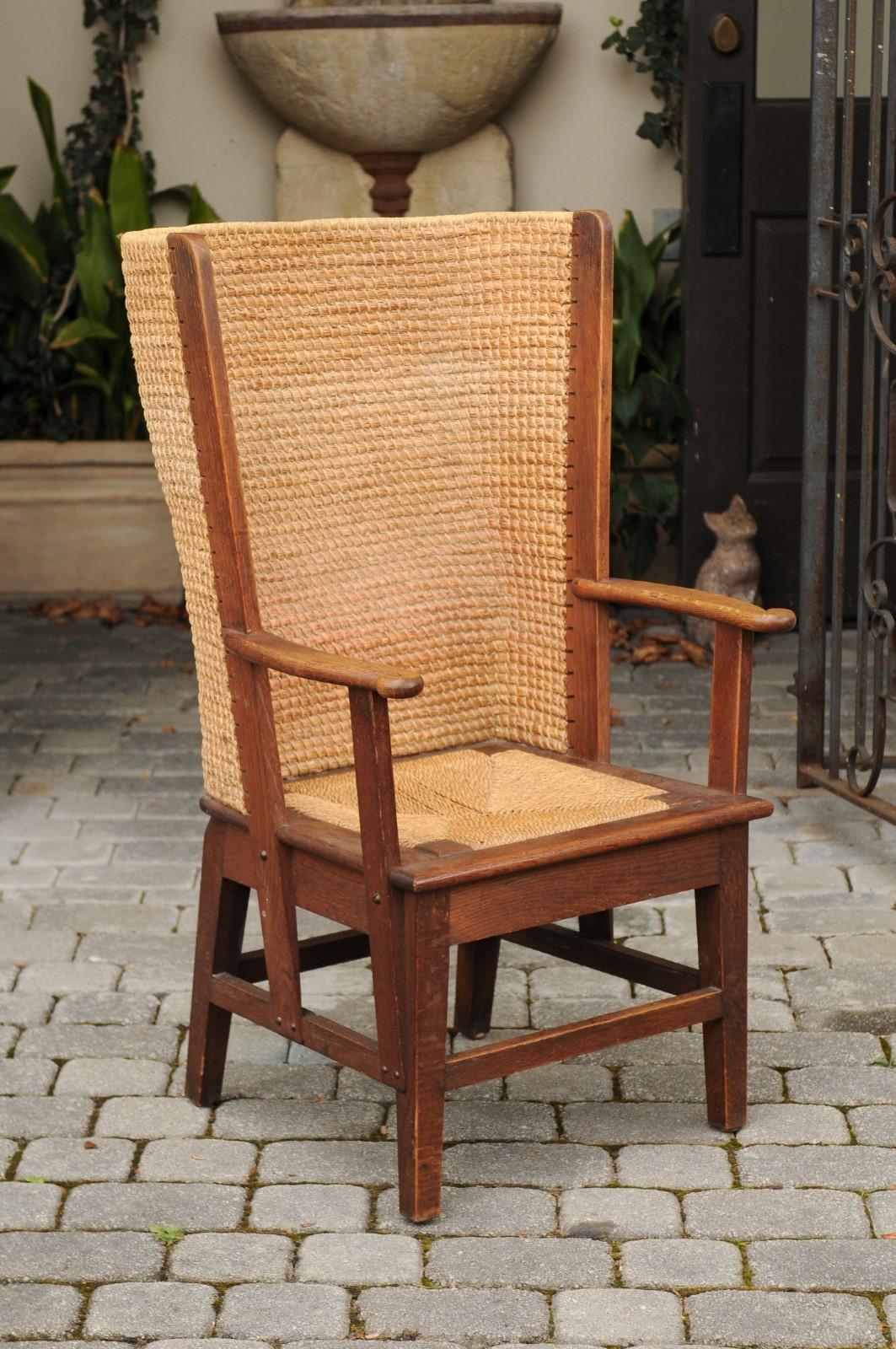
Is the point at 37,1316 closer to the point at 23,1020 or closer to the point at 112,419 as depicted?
the point at 23,1020

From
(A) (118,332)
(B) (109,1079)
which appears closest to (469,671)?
(B) (109,1079)

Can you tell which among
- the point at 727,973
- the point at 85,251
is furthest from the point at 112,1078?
the point at 85,251

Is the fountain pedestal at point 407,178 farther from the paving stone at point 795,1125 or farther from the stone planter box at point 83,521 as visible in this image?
the paving stone at point 795,1125

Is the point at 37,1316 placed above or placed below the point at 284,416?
below

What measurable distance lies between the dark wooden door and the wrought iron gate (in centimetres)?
131

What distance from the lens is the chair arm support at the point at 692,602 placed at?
2.62 m

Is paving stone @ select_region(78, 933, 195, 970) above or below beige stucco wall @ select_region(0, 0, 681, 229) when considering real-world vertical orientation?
below

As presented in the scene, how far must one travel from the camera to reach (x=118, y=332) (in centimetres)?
619

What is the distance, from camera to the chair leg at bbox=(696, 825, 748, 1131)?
2678 mm

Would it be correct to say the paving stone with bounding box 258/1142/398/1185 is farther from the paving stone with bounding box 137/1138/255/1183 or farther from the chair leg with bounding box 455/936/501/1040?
the chair leg with bounding box 455/936/501/1040

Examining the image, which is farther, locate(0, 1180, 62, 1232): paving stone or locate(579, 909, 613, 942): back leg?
locate(579, 909, 613, 942): back leg

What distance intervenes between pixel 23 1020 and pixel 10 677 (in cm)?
237

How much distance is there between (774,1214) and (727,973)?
353 millimetres

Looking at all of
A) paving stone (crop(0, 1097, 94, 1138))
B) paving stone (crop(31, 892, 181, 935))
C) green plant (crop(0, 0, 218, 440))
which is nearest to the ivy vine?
green plant (crop(0, 0, 218, 440))
